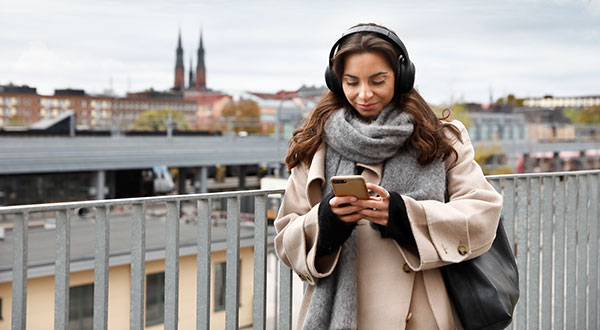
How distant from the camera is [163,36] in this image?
107 m

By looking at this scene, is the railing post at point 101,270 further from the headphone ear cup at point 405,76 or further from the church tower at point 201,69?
the church tower at point 201,69

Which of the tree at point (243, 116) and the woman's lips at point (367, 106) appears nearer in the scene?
the woman's lips at point (367, 106)

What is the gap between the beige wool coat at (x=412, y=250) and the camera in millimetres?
1569

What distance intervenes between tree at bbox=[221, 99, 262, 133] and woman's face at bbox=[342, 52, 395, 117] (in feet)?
203

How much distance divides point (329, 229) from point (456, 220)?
306 mm

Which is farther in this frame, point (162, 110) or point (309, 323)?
point (162, 110)

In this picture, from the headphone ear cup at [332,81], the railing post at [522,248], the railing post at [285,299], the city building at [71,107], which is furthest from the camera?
the city building at [71,107]

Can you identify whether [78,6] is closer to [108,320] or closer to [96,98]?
[96,98]

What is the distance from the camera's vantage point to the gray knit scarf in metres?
1.61

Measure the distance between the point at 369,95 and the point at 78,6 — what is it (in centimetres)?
10101

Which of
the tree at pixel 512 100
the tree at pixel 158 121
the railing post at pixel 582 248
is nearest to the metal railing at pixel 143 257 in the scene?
the railing post at pixel 582 248

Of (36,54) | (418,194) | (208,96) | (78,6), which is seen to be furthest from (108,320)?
(78,6)

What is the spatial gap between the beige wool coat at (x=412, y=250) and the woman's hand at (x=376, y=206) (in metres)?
0.09

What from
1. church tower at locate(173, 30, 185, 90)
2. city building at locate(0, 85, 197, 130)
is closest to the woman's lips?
city building at locate(0, 85, 197, 130)
